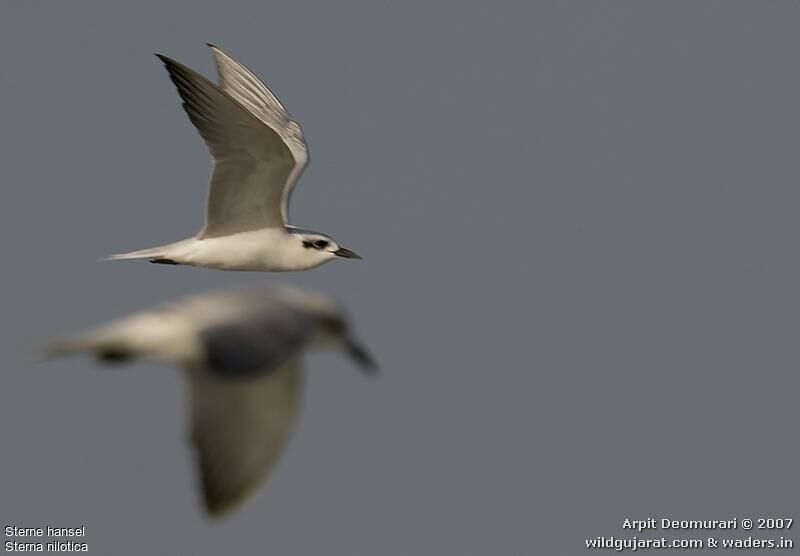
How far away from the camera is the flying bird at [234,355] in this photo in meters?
10.8

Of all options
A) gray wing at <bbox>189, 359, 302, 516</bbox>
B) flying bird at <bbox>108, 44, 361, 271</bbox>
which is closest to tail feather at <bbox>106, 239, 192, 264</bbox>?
flying bird at <bbox>108, 44, 361, 271</bbox>

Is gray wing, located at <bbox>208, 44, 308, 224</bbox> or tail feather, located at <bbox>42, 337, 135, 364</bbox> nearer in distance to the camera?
tail feather, located at <bbox>42, 337, 135, 364</bbox>

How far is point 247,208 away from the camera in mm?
21016

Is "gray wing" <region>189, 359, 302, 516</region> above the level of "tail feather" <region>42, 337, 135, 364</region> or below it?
below

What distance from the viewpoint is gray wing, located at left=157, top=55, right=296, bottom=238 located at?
786 inches

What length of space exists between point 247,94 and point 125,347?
12.1 metres

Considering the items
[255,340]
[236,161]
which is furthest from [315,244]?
[255,340]

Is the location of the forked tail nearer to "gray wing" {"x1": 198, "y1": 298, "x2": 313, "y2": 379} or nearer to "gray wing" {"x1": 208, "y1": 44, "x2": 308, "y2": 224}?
"gray wing" {"x1": 208, "y1": 44, "x2": 308, "y2": 224}

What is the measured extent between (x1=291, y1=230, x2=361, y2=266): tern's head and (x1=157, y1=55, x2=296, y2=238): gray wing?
0.33 metres

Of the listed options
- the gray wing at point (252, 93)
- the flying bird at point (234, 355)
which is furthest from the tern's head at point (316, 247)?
the flying bird at point (234, 355)

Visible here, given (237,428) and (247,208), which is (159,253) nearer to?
(247,208)

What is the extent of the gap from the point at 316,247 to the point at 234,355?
10400 mm

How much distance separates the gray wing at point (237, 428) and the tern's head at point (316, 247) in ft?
27.6

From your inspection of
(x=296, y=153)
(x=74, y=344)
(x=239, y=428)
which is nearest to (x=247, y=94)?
(x=296, y=153)
